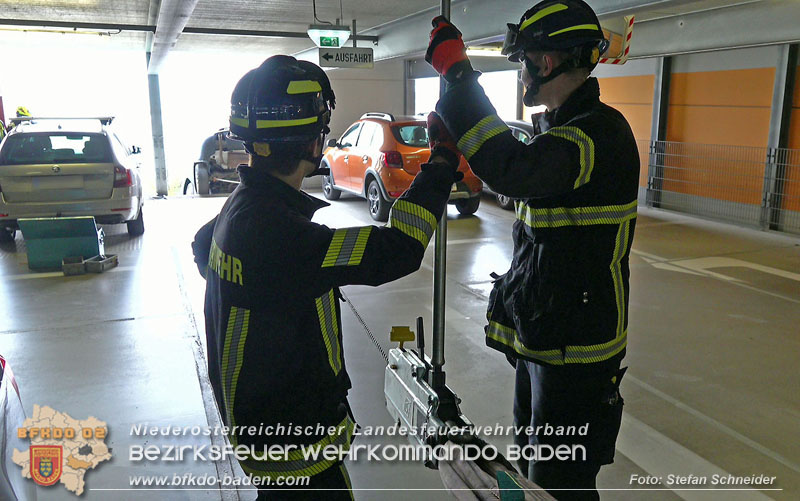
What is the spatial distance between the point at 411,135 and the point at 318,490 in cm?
781

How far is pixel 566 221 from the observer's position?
1.80m

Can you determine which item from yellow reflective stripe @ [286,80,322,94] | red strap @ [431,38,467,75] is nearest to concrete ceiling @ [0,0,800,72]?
red strap @ [431,38,467,75]

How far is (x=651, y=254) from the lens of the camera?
23.5 feet

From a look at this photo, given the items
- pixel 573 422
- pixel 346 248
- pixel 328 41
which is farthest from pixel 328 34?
pixel 346 248

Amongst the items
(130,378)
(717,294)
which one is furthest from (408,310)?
(717,294)

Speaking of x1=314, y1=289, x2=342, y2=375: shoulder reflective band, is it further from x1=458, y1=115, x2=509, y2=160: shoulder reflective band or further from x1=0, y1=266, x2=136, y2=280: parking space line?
x1=0, y1=266, x2=136, y2=280: parking space line

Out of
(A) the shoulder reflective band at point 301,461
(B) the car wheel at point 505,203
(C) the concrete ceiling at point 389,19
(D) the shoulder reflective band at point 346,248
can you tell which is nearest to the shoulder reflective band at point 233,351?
(A) the shoulder reflective band at point 301,461

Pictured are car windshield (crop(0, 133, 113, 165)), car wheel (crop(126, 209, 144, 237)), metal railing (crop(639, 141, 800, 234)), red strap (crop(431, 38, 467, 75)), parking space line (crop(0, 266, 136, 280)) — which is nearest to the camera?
red strap (crop(431, 38, 467, 75))

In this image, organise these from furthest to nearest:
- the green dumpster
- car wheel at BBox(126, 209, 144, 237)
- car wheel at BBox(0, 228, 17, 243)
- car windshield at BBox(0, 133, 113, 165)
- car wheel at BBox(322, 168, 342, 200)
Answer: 1. car wheel at BBox(322, 168, 342, 200)
2. car wheel at BBox(126, 209, 144, 237)
3. car wheel at BBox(0, 228, 17, 243)
4. car windshield at BBox(0, 133, 113, 165)
5. the green dumpster

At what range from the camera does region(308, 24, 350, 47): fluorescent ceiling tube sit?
8.52 m

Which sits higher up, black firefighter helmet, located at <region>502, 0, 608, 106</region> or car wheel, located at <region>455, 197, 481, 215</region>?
black firefighter helmet, located at <region>502, 0, 608, 106</region>

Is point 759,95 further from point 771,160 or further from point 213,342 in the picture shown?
point 213,342

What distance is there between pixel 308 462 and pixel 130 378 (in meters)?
2.74

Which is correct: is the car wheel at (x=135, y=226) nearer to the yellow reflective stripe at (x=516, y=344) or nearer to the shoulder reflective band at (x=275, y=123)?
the yellow reflective stripe at (x=516, y=344)
